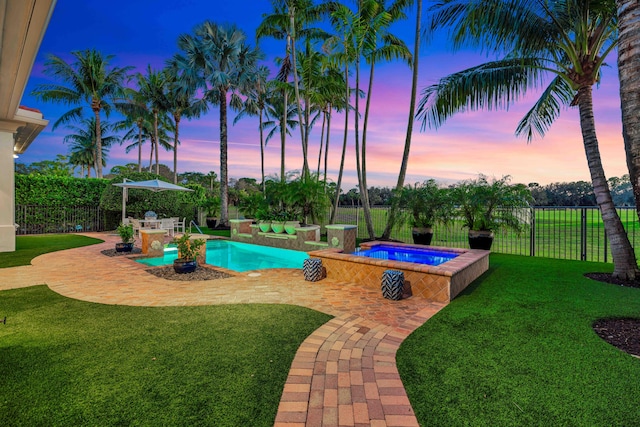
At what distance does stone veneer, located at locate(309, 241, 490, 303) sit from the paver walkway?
215 millimetres

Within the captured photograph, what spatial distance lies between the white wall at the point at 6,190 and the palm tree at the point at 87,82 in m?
13.8

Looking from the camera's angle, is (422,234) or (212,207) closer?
(422,234)

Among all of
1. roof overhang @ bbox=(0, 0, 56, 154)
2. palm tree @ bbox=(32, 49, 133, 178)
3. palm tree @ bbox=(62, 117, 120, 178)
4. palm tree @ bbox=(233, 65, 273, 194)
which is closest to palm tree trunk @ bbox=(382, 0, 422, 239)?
roof overhang @ bbox=(0, 0, 56, 154)

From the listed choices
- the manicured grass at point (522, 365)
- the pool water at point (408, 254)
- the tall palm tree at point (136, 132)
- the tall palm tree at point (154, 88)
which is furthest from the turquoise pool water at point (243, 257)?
the tall palm tree at point (136, 132)

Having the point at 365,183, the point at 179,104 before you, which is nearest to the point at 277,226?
the point at 365,183

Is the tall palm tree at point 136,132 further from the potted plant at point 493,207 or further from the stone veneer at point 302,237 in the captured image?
the potted plant at point 493,207

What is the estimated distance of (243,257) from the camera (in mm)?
10125

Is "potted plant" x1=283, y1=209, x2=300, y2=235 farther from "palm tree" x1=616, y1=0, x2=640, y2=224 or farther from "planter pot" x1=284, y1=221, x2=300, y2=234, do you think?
"palm tree" x1=616, y1=0, x2=640, y2=224

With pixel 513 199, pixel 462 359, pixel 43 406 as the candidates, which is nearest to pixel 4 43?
pixel 43 406

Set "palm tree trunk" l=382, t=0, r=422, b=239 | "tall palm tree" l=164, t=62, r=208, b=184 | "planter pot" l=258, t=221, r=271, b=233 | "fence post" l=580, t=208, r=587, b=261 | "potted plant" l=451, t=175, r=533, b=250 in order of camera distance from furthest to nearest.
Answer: "tall palm tree" l=164, t=62, r=208, b=184 < "planter pot" l=258, t=221, r=271, b=233 < "palm tree trunk" l=382, t=0, r=422, b=239 < "potted plant" l=451, t=175, r=533, b=250 < "fence post" l=580, t=208, r=587, b=261

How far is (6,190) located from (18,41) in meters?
7.07

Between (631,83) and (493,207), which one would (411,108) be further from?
(631,83)

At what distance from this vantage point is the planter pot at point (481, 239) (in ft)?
29.2

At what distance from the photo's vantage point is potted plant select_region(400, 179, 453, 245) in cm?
976
